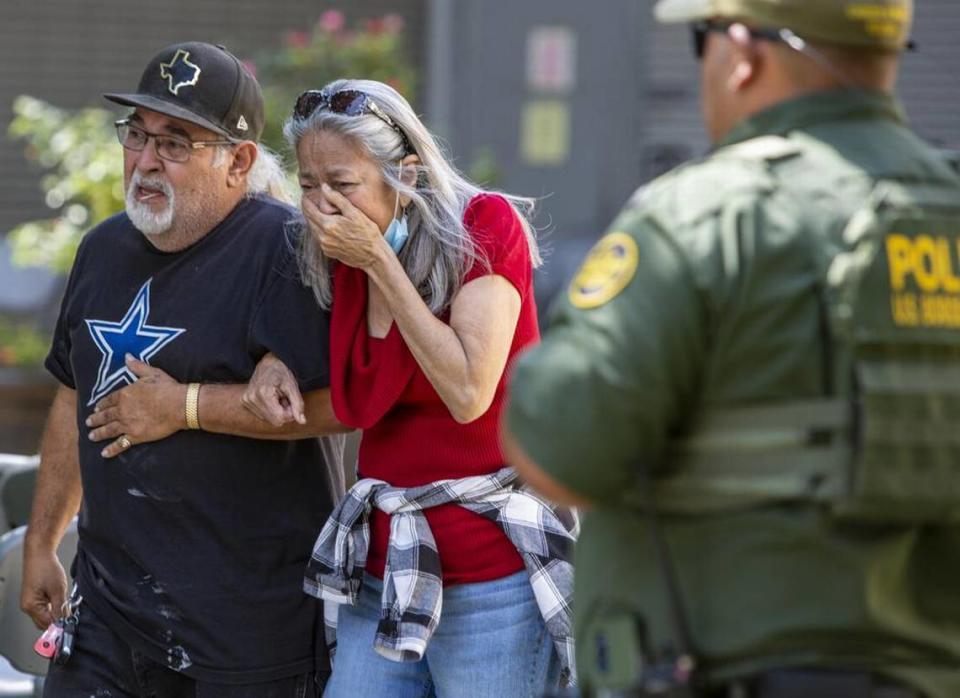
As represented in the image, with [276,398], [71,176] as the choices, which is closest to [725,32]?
[276,398]

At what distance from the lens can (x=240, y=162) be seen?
404 centimetres

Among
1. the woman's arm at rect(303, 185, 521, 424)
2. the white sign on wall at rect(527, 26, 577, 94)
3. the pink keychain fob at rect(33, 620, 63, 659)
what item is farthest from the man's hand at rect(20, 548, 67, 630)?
the white sign on wall at rect(527, 26, 577, 94)

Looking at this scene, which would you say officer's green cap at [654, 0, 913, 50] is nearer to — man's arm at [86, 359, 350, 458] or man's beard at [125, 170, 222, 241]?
man's arm at [86, 359, 350, 458]

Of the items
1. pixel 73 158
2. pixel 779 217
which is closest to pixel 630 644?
pixel 779 217

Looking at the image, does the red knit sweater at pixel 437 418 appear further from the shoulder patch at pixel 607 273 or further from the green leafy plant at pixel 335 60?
the green leafy plant at pixel 335 60

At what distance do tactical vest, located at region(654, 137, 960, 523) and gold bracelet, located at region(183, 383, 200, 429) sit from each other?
1559 millimetres

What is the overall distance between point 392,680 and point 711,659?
→ 125 centimetres

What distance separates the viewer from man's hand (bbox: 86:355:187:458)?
3.79 metres

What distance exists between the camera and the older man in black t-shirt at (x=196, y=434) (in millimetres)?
3779

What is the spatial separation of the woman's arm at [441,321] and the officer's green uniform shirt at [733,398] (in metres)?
0.90

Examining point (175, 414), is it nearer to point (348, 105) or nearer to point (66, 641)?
point (66, 641)

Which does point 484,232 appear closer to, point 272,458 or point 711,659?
point 272,458

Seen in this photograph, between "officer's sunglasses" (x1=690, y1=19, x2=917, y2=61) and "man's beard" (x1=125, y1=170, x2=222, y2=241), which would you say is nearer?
"officer's sunglasses" (x1=690, y1=19, x2=917, y2=61)

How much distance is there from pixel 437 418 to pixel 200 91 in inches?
38.0
